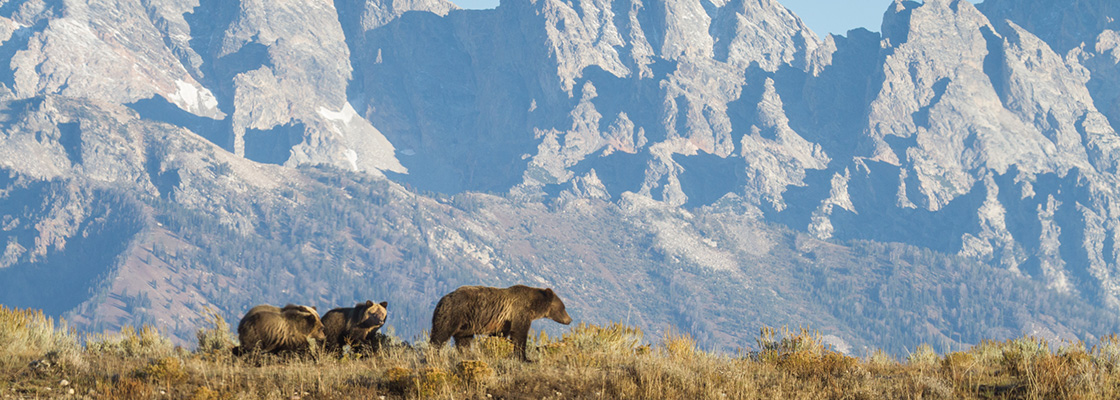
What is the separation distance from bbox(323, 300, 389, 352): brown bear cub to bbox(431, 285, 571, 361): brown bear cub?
52.3 inches

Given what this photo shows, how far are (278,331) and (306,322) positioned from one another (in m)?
0.54

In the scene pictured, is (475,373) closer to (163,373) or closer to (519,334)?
(519,334)

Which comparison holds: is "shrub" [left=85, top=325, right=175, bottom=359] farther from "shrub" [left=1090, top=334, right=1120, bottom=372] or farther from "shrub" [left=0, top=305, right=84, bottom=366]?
"shrub" [left=1090, top=334, right=1120, bottom=372]

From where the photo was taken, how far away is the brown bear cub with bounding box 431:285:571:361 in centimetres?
1653

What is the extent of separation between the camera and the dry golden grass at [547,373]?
12766 millimetres

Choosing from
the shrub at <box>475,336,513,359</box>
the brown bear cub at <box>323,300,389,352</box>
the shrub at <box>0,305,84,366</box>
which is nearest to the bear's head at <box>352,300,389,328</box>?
the brown bear cub at <box>323,300,389,352</box>

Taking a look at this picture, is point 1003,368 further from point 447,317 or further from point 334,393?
point 334,393

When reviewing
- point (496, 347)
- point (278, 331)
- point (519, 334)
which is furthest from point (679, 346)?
point (278, 331)

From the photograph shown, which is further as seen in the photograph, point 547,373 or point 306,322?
point 306,322

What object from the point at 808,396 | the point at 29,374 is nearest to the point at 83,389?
the point at 29,374

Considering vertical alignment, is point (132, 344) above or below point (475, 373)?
above

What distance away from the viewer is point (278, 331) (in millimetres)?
16641

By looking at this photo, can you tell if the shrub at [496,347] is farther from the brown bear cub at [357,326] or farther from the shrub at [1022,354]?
the shrub at [1022,354]

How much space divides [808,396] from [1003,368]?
548 centimetres
